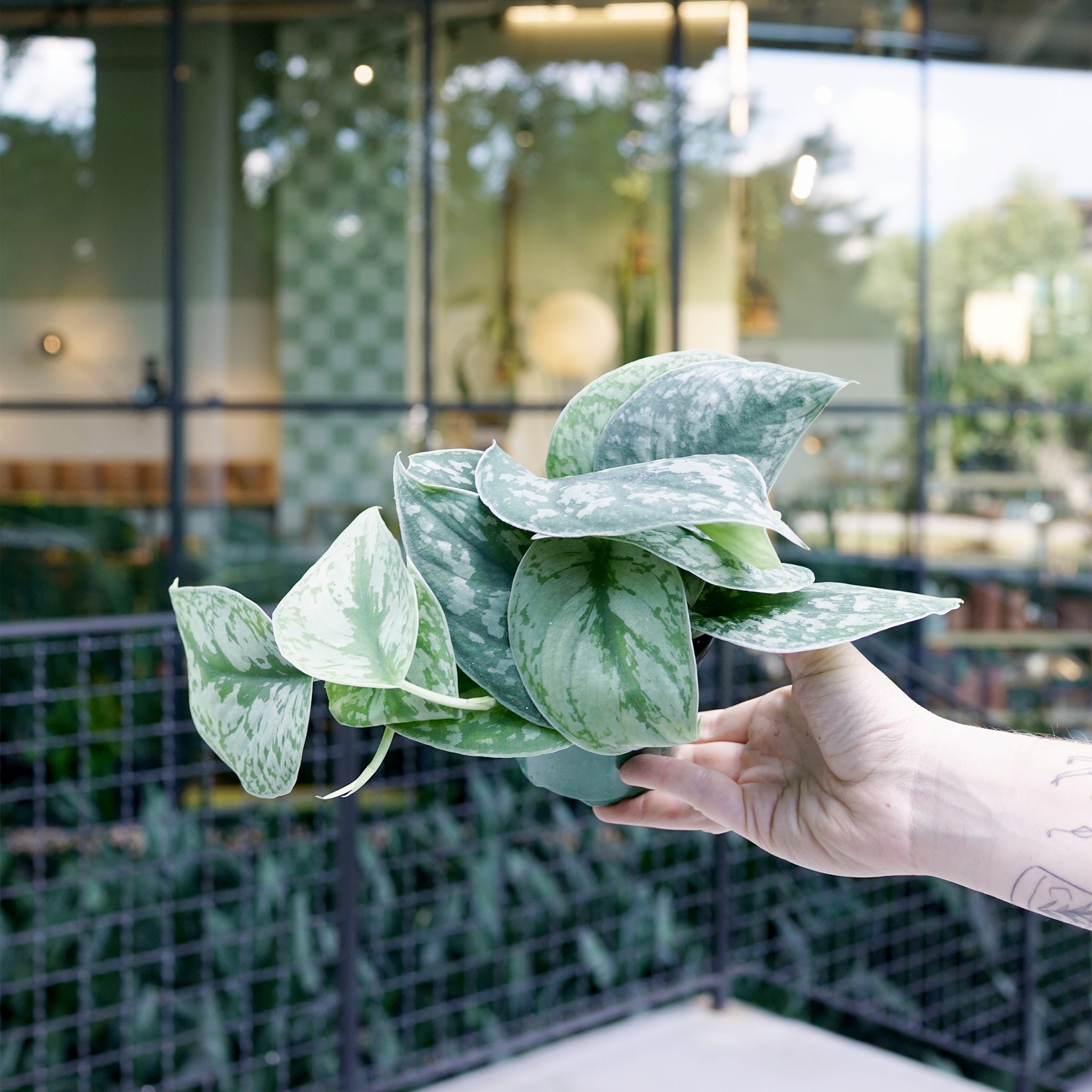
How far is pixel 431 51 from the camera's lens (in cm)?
396

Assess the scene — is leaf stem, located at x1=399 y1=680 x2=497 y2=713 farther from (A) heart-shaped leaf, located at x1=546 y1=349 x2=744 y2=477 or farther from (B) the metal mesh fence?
(B) the metal mesh fence

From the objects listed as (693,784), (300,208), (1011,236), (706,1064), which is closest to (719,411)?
(693,784)

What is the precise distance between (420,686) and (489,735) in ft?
0.12

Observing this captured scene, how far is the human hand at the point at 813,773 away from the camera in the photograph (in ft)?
2.04

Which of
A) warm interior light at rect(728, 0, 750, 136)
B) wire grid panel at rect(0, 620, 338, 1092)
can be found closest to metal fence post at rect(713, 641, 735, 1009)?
wire grid panel at rect(0, 620, 338, 1092)

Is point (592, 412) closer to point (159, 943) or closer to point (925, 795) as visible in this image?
point (925, 795)

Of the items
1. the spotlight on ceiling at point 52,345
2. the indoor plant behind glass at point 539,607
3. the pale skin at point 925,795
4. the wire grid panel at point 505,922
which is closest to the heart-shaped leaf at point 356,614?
the indoor plant behind glass at point 539,607

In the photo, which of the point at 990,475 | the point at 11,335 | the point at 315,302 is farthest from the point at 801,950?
the point at 11,335

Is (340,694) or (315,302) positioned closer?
(340,694)

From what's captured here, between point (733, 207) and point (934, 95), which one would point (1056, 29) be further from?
point (733, 207)

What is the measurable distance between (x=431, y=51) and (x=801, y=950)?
3.29 metres

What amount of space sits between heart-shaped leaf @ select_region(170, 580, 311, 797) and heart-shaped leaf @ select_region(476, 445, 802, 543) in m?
0.11

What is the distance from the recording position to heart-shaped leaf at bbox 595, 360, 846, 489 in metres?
0.43

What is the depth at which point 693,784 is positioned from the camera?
2.21 feet
